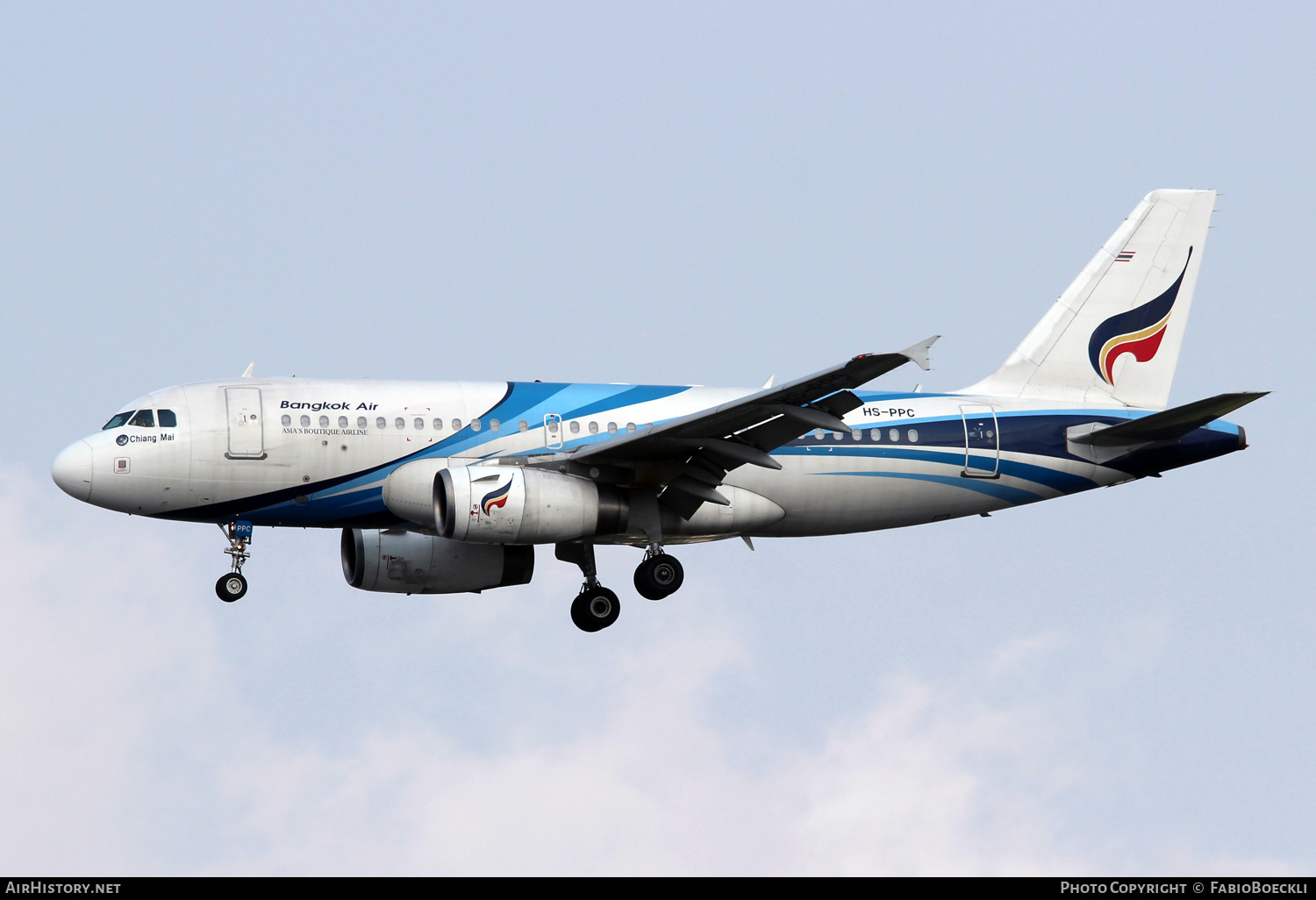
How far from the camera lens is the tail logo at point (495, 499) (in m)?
31.4

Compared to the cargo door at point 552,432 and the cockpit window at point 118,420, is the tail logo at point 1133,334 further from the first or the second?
the cockpit window at point 118,420

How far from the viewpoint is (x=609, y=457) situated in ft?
106

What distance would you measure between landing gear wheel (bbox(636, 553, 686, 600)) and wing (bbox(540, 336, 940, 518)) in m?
1.06

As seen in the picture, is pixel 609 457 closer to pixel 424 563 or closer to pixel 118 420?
pixel 424 563

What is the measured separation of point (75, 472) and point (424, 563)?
752cm

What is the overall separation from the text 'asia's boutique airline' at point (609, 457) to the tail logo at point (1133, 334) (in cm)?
7

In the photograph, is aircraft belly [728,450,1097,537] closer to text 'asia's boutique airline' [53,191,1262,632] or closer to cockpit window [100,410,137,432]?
text 'asia's boutique airline' [53,191,1262,632]

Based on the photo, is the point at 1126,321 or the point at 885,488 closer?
the point at 885,488

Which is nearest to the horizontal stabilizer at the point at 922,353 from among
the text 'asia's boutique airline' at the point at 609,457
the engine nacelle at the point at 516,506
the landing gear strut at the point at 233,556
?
the text 'asia's boutique airline' at the point at 609,457

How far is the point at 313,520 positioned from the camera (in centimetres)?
3322

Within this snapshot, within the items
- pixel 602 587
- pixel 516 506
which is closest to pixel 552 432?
pixel 516 506

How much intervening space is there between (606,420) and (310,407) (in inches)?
224
